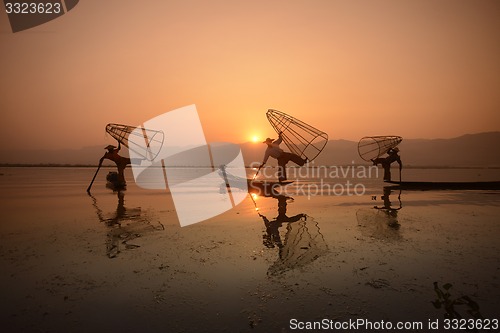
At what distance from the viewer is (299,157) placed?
20.7 meters

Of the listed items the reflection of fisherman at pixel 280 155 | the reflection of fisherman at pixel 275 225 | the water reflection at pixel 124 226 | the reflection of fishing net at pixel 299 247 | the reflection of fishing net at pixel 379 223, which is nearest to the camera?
the reflection of fishing net at pixel 299 247

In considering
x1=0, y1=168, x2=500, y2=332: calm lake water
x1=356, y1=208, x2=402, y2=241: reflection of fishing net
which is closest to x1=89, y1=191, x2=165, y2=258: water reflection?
x1=0, y1=168, x2=500, y2=332: calm lake water

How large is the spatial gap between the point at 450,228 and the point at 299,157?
1196cm

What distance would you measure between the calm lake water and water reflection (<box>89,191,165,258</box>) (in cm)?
7

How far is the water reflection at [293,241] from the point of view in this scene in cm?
632

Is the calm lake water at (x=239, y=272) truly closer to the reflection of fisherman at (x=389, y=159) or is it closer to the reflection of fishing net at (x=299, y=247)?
the reflection of fishing net at (x=299, y=247)

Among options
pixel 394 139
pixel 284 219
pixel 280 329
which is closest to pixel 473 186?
pixel 394 139

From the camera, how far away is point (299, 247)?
7.50m

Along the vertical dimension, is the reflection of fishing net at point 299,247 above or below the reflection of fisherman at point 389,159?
above

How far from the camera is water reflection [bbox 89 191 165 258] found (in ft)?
25.4

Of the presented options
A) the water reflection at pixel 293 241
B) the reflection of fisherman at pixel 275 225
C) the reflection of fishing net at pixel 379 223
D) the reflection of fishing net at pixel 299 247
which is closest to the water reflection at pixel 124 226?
the reflection of fisherman at pixel 275 225

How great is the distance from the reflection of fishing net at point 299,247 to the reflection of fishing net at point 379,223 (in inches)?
74.8

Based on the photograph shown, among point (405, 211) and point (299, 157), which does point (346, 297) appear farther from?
point (299, 157)

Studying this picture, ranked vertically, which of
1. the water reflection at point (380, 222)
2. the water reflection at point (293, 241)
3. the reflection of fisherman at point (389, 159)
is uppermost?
the water reflection at point (293, 241)
